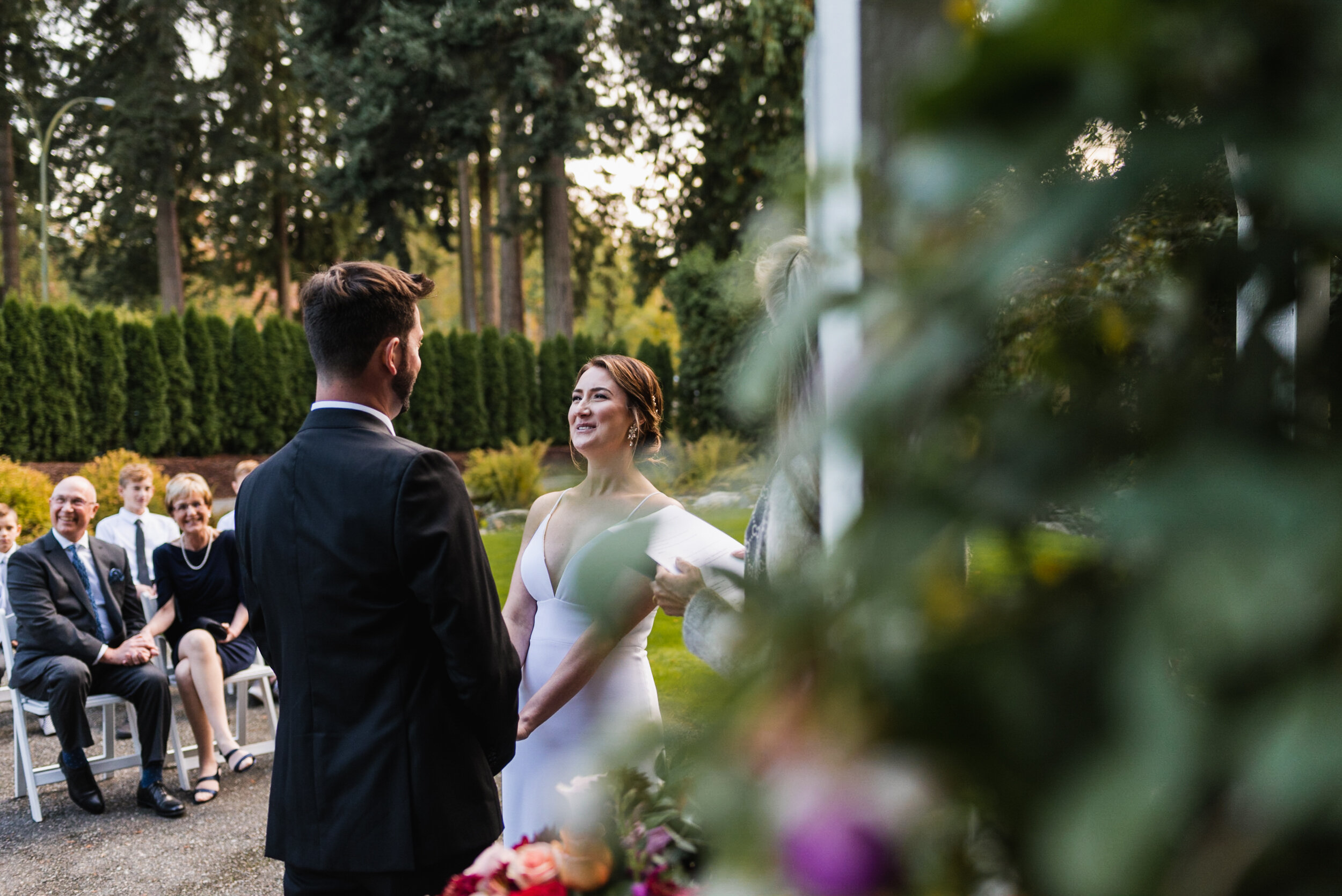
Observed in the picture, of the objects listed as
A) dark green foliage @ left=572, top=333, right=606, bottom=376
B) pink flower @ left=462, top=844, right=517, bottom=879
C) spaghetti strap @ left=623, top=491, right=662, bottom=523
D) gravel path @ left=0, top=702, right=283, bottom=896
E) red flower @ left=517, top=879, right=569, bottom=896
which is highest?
dark green foliage @ left=572, top=333, right=606, bottom=376

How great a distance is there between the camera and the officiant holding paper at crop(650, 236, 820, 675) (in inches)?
25.7

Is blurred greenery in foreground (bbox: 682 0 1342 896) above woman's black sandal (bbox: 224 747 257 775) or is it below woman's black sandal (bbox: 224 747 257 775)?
above

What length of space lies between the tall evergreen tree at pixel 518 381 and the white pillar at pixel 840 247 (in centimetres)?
1925

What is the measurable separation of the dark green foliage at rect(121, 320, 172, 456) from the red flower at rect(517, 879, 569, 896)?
16.6 m

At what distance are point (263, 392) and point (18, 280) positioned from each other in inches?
384

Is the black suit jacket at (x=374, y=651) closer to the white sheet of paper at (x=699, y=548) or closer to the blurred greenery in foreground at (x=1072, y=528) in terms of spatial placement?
the white sheet of paper at (x=699, y=548)

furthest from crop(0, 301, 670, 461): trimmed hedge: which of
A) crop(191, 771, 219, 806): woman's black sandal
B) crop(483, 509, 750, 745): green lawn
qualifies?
crop(483, 509, 750, 745): green lawn

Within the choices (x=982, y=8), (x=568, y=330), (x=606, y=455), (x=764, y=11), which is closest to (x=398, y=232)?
(x=568, y=330)

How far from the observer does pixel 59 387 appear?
14867mm

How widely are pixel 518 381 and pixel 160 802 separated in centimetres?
1541

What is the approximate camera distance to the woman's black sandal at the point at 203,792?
5.11 m

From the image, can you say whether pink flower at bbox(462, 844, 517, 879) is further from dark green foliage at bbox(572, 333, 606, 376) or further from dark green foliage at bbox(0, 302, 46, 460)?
dark green foliage at bbox(572, 333, 606, 376)

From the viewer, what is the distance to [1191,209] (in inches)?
17.0

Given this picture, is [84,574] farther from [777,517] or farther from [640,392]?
[777,517]
